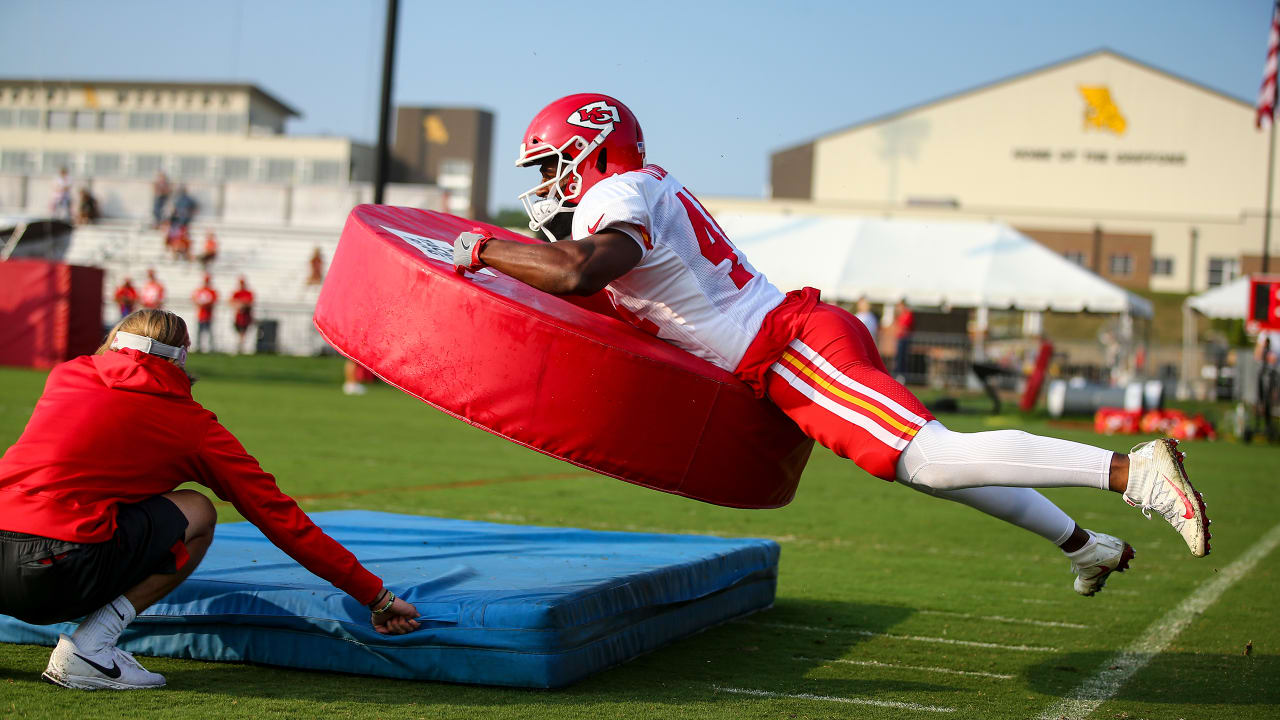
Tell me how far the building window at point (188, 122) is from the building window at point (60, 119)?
159 inches

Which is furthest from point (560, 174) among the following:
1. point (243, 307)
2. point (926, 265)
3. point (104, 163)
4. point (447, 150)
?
point (447, 150)

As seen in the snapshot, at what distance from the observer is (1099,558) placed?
364cm

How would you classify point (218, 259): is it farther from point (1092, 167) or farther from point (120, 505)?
point (1092, 167)

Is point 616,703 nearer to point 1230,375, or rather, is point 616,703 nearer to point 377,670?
point 377,670

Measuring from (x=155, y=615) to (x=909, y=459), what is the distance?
233 cm

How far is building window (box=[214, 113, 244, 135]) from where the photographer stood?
4969 cm

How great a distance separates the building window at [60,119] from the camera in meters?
48.6

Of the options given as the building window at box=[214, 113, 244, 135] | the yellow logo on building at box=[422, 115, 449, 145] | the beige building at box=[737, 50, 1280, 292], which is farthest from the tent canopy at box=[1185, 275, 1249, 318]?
the building window at box=[214, 113, 244, 135]

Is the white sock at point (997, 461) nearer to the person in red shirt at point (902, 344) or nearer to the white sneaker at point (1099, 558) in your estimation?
the white sneaker at point (1099, 558)

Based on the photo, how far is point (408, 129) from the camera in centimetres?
5300

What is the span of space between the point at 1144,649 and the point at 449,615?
8.63ft

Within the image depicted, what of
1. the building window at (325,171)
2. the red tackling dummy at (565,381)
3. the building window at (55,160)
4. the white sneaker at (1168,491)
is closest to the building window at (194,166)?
the building window at (55,160)

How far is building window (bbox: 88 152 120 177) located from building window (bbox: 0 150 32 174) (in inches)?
86.9

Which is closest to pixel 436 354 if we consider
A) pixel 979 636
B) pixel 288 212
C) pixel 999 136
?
pixel 979 636
